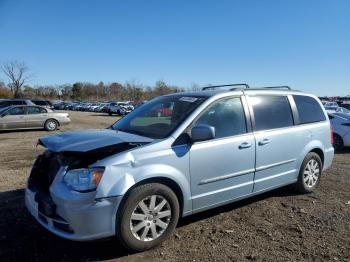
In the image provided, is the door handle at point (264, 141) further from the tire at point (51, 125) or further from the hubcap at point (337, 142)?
the tire at point (51, 125)

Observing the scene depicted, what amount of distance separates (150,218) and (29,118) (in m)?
16.5

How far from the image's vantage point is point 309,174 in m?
6.28

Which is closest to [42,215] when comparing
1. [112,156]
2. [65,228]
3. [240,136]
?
[65,228]

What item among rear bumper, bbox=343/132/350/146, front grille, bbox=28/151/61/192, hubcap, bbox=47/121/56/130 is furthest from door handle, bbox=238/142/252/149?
hubcap, bbox=47/121/56/130

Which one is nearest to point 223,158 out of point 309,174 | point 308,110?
point 309,174

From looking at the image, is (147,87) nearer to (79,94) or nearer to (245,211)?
(79,94)

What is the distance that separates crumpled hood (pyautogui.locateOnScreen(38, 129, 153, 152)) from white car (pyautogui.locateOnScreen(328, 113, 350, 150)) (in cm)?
893

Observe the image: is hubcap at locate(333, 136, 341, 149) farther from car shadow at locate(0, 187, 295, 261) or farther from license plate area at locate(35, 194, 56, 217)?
license plate area at locate(35, 194, 56, 217)

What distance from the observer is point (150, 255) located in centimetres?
401

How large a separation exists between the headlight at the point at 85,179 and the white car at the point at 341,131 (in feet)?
32.3

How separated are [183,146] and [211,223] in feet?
4.09

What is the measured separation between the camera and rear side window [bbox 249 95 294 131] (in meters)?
5.34

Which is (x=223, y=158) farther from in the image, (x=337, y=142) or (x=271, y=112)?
(x=337, y=142)

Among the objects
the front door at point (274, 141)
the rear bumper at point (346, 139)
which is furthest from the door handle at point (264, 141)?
the rear bumper at point (346, 139)
